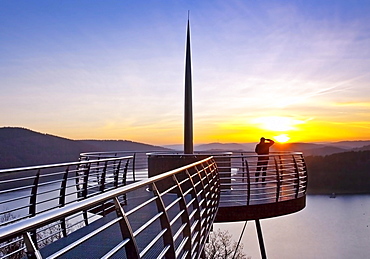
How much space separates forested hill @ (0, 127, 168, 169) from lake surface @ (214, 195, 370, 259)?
386 inches

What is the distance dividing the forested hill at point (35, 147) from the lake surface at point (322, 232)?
9793mm

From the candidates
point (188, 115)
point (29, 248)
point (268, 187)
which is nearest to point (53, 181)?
point (268, 187)

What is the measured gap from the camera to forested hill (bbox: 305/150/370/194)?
1259 inches

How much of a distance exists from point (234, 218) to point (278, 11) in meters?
7.17

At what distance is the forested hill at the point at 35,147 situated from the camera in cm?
1630

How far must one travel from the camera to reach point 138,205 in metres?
1.96

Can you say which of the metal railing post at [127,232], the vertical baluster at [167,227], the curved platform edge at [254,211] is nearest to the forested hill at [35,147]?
the curved platform edge at [254,211]

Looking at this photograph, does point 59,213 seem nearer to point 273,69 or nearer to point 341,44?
point 341,44

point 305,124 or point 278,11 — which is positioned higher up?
point 278,11

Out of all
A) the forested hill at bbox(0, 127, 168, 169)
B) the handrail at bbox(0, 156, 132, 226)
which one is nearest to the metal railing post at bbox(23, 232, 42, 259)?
the handrail at bbox(0, 156, 132, 226)

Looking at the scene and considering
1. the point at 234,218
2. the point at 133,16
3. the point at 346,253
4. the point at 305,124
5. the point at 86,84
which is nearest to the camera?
the point at 234,218

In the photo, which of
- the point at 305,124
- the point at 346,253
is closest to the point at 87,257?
the point at 305,124

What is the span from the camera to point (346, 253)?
26.2m

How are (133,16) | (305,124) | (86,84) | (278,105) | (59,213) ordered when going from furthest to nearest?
(305,124), (278,105), (86,84), (133,16), (59,213)
